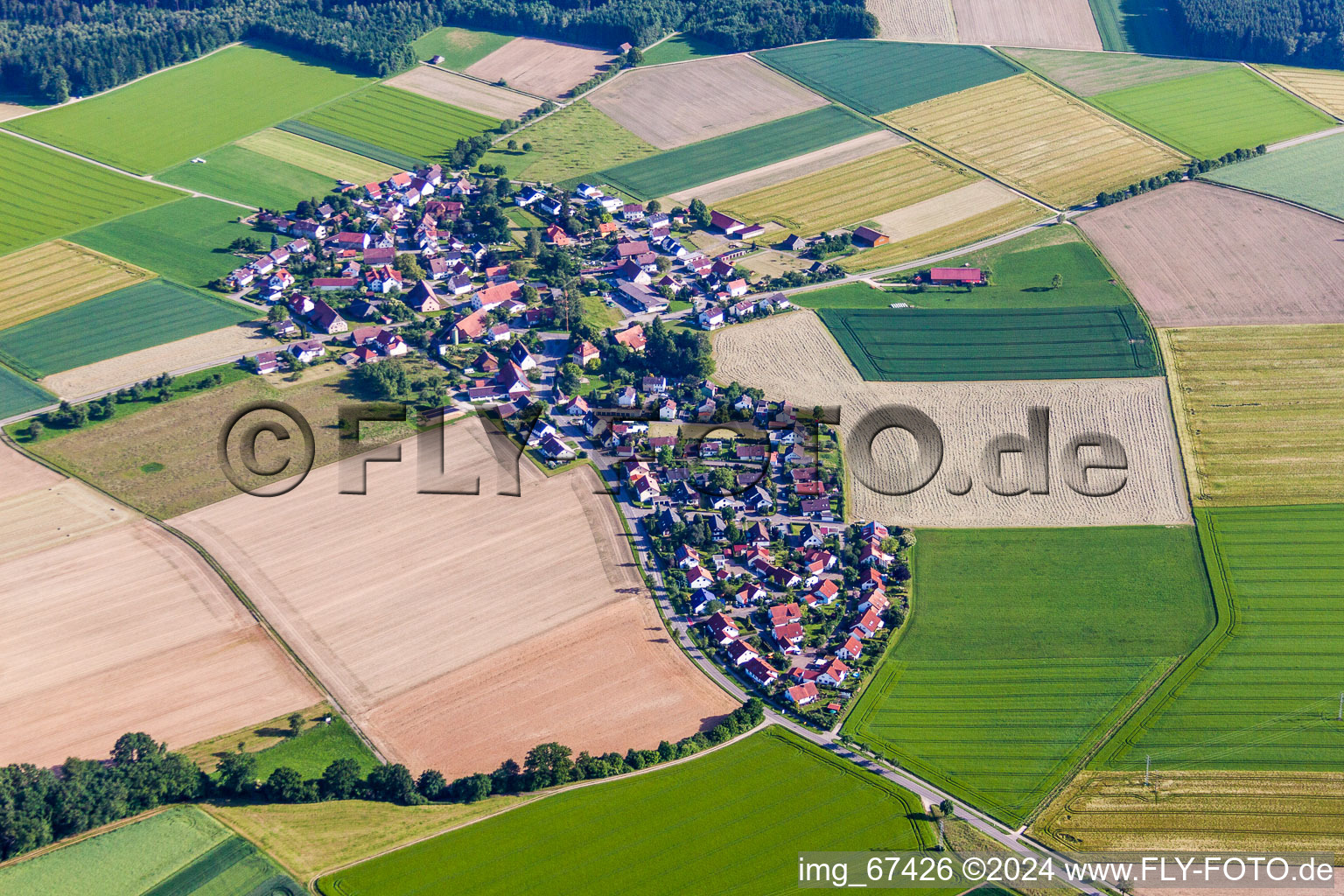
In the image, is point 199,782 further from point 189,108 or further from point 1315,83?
point 1315,83

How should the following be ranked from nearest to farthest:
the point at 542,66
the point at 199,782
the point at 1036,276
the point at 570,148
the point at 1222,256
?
the point at 199,782 < the point at 1036,276 < the point at 1222,256 < the point at 570,148 < the point at 542,66

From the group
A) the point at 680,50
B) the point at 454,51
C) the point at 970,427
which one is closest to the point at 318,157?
the point at 454,51

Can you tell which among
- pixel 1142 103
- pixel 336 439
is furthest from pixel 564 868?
pixel 1142 103

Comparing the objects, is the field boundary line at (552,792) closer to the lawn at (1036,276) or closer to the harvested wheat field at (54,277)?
the lawn at (1036,276)

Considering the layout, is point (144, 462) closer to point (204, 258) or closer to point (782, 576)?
point (204, 258)

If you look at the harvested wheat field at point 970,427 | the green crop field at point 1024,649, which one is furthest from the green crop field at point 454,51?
the green crop field at point 1024,649

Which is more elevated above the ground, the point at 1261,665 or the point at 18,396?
the point at 18,396
